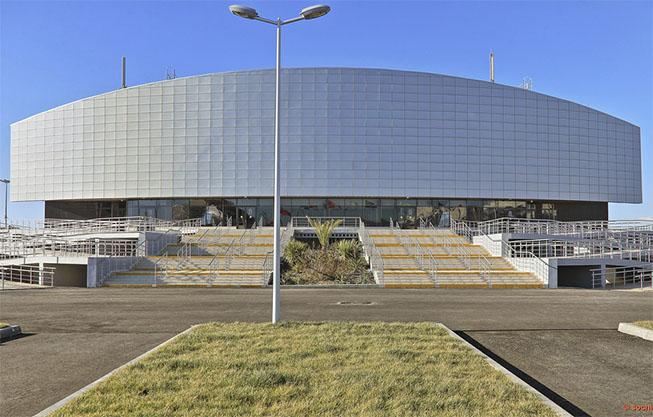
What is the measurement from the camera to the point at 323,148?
53.7 meters


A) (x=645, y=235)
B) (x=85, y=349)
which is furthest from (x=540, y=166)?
(x=85, y=349)

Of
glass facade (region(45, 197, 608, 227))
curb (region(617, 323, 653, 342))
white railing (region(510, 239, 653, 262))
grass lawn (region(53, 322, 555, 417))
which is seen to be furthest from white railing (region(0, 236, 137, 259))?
curb (region(617, 323, 653, 342))

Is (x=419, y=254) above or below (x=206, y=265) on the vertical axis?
above

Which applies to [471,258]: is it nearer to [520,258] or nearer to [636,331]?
[520,258]

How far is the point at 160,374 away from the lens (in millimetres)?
7176

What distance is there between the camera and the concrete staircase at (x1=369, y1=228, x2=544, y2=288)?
24659 millimetres

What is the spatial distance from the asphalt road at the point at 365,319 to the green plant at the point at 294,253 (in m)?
6.39

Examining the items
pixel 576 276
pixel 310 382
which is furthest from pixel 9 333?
pixel 576 276

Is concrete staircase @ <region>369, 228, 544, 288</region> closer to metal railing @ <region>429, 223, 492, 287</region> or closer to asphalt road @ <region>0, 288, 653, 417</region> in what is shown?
metal railing @ <region>429, 223, 492, 287</region>

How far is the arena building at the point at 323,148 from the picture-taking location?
53.7 metres

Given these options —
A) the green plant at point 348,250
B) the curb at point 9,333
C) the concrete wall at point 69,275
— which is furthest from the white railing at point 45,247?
the curb at point 9,333

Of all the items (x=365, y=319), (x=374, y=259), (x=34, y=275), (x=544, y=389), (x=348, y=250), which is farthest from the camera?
(x=34, y=275)

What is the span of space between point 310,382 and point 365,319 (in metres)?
6.88

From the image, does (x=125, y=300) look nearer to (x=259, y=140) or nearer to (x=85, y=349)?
(x=85, y=349)
